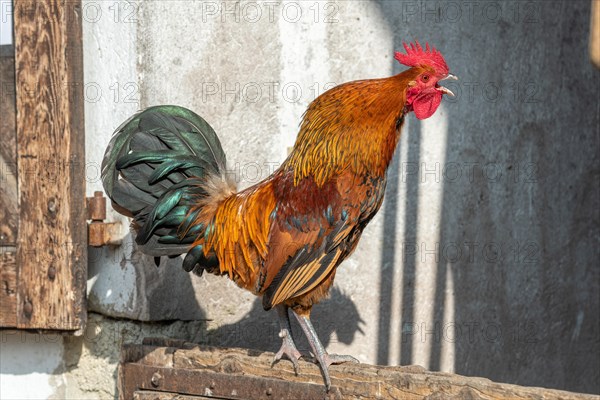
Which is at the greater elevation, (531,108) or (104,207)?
(531,108)

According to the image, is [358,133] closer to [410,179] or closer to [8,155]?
[410,179]

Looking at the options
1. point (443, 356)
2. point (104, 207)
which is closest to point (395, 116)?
point (104, 207)

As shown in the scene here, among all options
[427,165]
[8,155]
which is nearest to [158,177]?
[8,155]

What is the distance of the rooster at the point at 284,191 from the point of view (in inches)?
149

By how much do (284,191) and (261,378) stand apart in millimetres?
823

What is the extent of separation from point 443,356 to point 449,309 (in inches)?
11.2

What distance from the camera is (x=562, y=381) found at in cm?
604

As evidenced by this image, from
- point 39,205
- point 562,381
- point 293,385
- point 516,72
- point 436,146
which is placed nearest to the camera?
point 293,385

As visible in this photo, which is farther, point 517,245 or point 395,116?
point 517,245

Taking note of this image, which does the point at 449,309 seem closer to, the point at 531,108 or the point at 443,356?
the point at 443,356

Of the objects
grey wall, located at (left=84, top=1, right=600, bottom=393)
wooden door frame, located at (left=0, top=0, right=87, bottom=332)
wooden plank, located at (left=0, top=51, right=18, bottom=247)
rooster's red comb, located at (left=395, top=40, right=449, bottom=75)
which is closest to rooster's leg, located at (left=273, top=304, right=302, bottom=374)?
grey wall, located at (left=84, top=1, right=600, bottom=393)

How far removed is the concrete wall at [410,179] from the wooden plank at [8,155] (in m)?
0.39

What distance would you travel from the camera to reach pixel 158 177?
3945 mm

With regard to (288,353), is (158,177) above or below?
above
